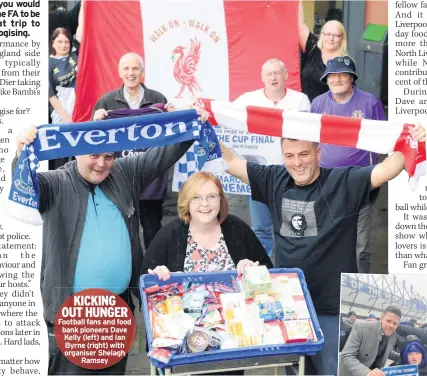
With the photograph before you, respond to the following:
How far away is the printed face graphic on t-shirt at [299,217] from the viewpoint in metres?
4.11

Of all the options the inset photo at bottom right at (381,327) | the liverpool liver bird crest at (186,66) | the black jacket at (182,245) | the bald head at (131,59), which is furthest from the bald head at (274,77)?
the inset photo at bottom right at (381,327)

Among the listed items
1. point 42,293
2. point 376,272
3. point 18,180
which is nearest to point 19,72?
point 18,180

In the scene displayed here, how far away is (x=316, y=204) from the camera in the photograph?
4105 mm

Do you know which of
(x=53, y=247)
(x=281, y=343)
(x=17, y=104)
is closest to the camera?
(x=281, y=343)

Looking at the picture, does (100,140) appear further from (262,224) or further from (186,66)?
(262,224)

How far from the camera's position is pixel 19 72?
435 centimetres

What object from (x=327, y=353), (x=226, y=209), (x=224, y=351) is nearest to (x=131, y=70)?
(x=226, y=209)

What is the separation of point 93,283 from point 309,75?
1537 millimetres

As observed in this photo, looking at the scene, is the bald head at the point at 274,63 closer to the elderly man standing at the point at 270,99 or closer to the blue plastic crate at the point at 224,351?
the elderly man standing at the point at 270,99

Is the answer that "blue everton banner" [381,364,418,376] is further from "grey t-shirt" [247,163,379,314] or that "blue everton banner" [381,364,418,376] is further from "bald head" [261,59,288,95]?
"bald head" [261,59,288,95]

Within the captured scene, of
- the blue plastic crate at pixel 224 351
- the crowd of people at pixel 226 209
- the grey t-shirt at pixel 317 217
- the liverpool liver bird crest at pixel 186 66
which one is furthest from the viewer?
the liverpool liver bird crest at pixel 186 66

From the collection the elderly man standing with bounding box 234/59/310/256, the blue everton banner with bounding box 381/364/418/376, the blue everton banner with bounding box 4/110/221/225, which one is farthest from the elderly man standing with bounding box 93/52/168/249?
the blue everton banner with bounding box 381/364/418/376

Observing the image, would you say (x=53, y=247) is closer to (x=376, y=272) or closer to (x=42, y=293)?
(x=42, y=293)

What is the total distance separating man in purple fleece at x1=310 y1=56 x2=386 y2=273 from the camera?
13.8ft
